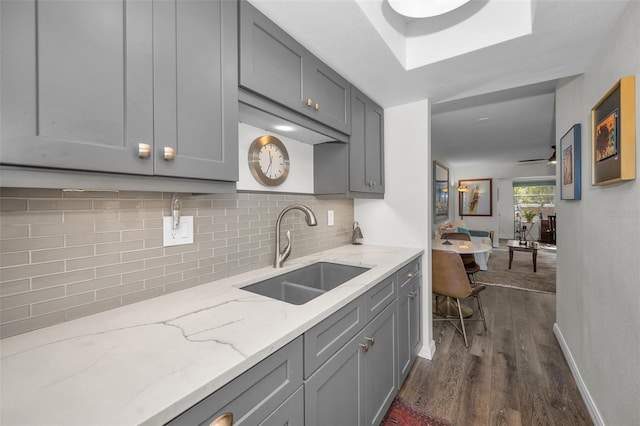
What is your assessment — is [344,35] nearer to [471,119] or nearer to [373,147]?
[373,147]

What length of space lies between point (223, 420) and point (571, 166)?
2.59m

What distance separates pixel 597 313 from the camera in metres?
1.58

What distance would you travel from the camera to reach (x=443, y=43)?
1.59 meters

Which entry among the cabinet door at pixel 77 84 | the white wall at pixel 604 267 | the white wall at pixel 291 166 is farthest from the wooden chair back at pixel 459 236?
the cabinet door at pixel 77 84

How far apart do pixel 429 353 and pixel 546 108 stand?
300 cm

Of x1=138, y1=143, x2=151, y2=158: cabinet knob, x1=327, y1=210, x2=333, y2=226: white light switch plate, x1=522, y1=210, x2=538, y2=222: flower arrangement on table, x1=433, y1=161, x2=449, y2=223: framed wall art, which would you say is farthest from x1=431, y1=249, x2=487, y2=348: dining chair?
x1=522, y1=210, x2=538, y2=222: flower arrangement on table

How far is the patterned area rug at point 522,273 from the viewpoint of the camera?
4.12m

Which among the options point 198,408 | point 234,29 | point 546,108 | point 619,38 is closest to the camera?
point 198,408

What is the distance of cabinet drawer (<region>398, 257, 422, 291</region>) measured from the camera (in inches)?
69.3

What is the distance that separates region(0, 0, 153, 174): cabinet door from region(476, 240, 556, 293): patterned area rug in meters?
4.92

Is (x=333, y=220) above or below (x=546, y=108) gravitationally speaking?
below

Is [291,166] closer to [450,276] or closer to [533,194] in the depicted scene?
[450,276]

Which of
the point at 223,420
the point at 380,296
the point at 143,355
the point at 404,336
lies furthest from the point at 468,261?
the point at 143,355

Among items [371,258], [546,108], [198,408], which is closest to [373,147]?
[371,258]
